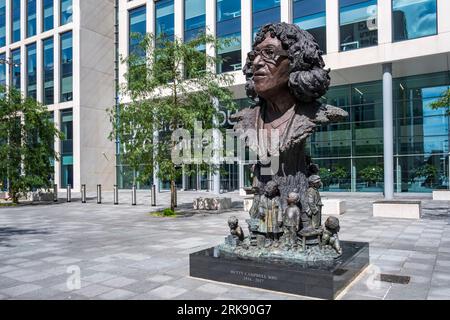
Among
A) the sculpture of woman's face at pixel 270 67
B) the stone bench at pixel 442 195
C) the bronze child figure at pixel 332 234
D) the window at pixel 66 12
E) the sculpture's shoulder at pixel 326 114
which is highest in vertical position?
the window at pixel 66 12

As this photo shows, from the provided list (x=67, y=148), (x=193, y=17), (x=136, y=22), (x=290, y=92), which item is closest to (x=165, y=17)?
(x=193, y=17)

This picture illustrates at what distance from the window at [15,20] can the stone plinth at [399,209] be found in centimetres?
3976

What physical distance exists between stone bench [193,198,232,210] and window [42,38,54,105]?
2563cm

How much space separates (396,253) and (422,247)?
38.1 inches

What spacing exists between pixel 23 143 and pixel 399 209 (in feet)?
61.9

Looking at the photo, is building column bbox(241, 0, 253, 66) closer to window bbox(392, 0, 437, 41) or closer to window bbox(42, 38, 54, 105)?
window bbox(392, 0, 437, 41)

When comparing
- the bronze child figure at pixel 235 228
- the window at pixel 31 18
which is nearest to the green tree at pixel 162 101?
the bronze child figure at pixel 235 228

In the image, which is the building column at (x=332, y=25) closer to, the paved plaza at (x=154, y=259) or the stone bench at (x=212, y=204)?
the stone bench at (x=212, y=204)

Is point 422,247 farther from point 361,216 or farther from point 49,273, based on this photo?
point 49,273

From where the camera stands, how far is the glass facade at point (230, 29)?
1044 inches

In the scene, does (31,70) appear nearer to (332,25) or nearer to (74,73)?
(74,73)

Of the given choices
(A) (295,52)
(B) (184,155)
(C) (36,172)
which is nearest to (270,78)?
(A) (295,52)

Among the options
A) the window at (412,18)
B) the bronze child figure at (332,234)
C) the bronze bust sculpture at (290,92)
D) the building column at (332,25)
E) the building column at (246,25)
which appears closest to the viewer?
the bronze child figure at (332,234)

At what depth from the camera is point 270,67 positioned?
5.88m
